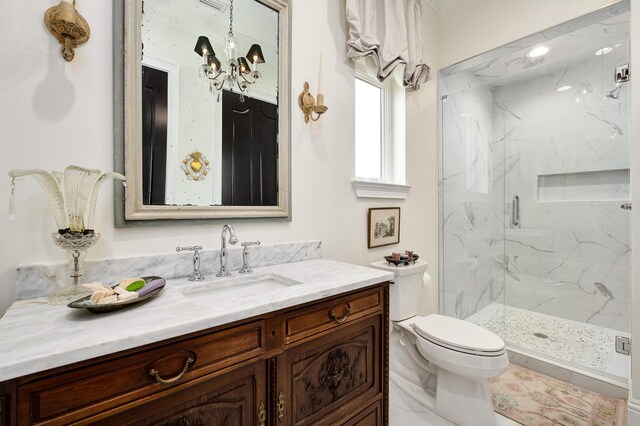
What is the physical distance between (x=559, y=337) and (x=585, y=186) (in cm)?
138

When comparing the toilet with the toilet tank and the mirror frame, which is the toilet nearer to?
the toilet tank

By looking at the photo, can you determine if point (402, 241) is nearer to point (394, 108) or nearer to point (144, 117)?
point (394, 108)

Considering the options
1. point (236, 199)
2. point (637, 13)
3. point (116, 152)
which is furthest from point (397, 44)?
point (116, 152)

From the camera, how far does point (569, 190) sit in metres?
2.79

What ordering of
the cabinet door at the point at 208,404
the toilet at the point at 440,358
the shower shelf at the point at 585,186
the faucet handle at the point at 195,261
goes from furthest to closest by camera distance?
the shower shelf at the point at 585,186 → the toilet at the point at 440,358 → the faucet handle at the point at 195,261 → the cabinet door at the point at 208,404

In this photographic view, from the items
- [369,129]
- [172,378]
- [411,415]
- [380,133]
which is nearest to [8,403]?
[172,378]

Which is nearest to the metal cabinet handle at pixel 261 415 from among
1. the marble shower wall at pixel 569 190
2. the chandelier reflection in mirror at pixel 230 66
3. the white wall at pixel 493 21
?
the chandelier reflection in mirror at pixel 230 66

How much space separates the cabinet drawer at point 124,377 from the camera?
572mm

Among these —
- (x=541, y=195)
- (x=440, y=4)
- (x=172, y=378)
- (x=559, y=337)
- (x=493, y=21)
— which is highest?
(x=440, y=4)

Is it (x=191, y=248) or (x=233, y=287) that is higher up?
(x=191, y=248)

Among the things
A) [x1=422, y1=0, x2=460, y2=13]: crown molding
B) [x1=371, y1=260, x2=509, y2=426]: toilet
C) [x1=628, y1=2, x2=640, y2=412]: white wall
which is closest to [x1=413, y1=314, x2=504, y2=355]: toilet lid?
[x1=371, y1=260, x2=509, y2=426]: toilet

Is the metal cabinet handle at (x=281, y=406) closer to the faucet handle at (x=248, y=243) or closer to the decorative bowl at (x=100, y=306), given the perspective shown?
the decorative bowl at (x=100, y=306)

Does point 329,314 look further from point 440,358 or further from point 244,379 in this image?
point 440,358

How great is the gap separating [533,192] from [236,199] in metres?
2.99
